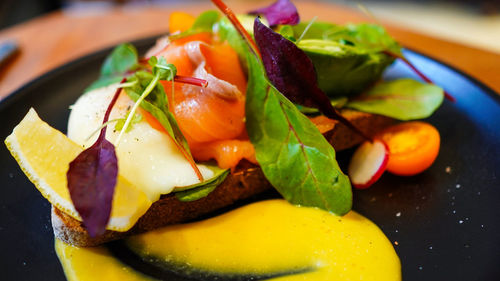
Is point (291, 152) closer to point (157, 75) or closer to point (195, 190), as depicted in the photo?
point (195, 190)

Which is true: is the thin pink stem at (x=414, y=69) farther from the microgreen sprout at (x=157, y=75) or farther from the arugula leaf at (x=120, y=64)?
the arugula leaf at (x=120, y=64)

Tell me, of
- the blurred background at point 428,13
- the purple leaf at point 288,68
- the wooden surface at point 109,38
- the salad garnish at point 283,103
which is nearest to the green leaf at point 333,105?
the salad garnish at point 283,103

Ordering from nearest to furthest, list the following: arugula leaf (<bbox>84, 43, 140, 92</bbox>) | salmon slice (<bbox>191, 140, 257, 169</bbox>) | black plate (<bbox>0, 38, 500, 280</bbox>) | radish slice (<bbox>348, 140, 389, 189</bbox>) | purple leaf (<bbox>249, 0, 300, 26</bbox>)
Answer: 1. black plate (<bbox>0, 38, 500, 280</bbox>)
2. salmon slice (<bbox>191, 140, 257, 169</bbox>)
3. radish slice (<bbox>348, 140, 389, 189</bbox>)
4. purple leaf (<bbox>249, 0, 300, 26</bbox>)
5. arugula leaf (<bbox>84, 43, 140, 92</bbox>)

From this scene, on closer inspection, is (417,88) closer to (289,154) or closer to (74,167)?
(289,154)

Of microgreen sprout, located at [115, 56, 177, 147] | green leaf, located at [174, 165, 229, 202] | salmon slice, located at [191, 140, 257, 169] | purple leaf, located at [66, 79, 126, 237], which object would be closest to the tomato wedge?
salmon slice, located at [191, 140, 257, 169]

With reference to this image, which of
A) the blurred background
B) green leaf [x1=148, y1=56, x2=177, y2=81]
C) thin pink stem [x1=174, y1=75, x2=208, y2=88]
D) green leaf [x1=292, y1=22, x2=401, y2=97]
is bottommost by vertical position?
the blurred background

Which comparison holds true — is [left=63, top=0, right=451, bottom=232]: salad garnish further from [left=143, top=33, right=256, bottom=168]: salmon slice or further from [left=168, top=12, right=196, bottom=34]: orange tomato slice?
[left=168, top=12, right=196, bottom=34]: orange tomato slice

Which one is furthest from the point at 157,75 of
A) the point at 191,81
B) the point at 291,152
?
the point at 291,152
